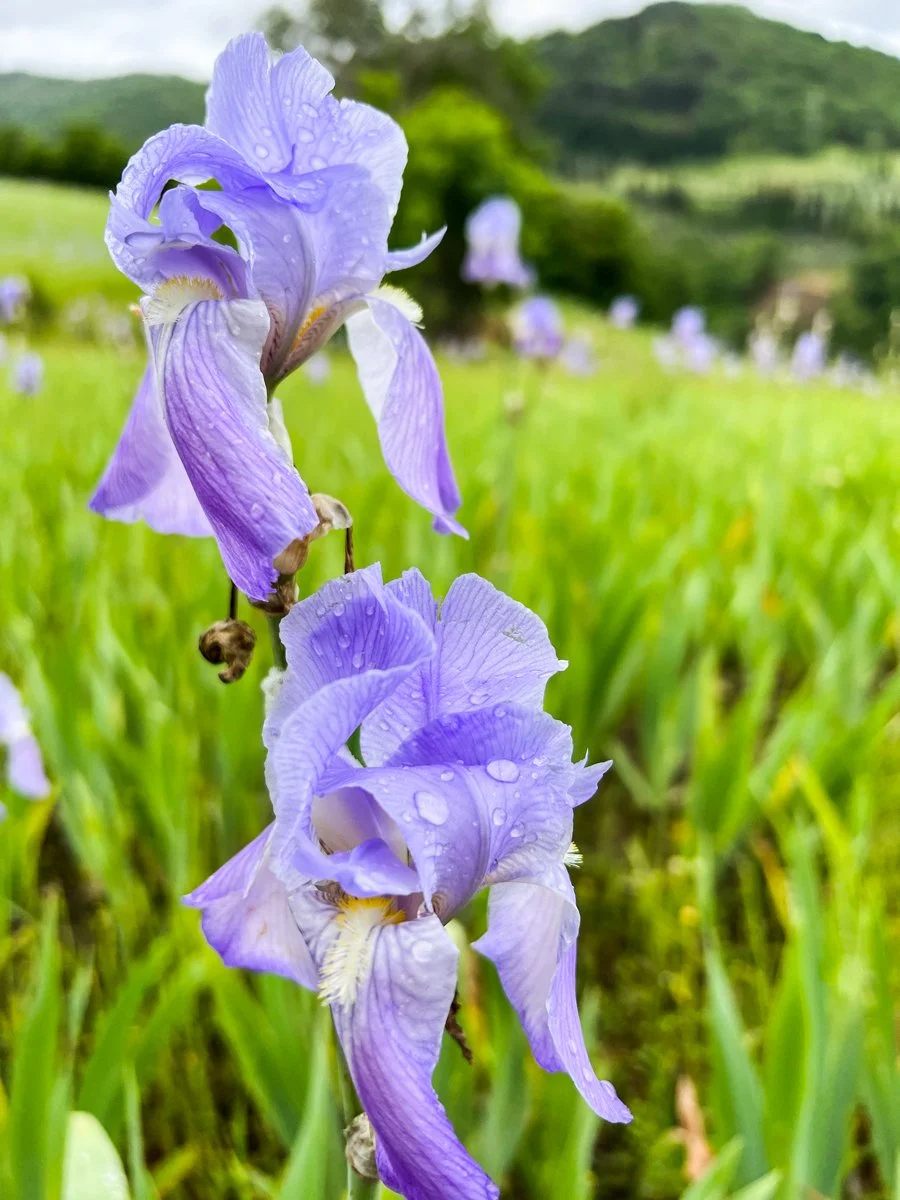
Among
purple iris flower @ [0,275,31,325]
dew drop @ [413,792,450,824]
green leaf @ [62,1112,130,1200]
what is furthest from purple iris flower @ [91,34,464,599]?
purple iris flower @ [0,275,31,325]

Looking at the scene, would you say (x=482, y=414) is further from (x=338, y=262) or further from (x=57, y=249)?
(x=57, y=249)

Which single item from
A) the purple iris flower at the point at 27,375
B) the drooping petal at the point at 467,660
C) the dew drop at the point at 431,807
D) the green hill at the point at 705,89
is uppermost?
the green hill at the point at 705,89

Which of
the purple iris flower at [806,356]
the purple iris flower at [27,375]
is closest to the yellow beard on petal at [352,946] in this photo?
the purple iris flower at [27,375]

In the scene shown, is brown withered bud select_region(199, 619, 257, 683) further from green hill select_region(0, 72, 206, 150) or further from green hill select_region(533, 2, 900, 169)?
green hill select_region(533, 2, 900, 169)

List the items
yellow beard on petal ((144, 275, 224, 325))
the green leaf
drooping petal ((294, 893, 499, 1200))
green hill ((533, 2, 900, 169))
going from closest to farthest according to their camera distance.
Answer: drooping petal ((294, 893, 499, 1200)), yellow beard on petal ((144, 275, 224, 325)), the green leaf, green hill ((533, 2, 900, 169))

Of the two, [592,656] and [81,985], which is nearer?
[81,985]

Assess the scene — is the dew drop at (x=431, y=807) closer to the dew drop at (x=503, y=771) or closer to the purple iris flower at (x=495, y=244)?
the dew drop at (x=503, y=771)

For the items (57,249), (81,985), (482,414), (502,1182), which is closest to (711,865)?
(502,1182)
